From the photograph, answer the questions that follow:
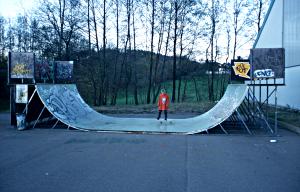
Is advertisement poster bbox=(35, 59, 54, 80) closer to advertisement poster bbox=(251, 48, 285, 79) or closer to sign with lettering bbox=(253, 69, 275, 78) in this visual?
advertisement poster bbox=(251, 48, 285, 79)

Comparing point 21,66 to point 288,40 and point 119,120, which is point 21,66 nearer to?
point 119,120

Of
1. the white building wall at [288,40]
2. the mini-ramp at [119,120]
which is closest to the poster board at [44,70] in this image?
the mini-ramp at [119,120]

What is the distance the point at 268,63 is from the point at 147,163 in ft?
24.7

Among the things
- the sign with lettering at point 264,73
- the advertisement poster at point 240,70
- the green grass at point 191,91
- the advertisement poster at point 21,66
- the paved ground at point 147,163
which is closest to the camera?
the paved ground at point 147,163

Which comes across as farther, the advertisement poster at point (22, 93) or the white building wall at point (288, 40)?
the white building wall at point (288, 40)

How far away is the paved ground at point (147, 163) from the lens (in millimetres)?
5719

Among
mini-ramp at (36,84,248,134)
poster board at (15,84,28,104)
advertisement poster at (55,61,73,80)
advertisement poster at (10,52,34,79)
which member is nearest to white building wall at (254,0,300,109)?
mini-ramp at (36,84,248,134)

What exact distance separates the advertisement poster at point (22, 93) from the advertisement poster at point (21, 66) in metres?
0.64

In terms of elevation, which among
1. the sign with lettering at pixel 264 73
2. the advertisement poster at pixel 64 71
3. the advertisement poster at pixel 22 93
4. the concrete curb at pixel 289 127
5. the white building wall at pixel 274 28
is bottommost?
the concrete curb at pixel 289 127

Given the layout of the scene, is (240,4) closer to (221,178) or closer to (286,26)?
(286,26)

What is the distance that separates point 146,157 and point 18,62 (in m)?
9.22

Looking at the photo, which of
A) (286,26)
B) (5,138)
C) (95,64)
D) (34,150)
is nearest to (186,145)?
(34,150)

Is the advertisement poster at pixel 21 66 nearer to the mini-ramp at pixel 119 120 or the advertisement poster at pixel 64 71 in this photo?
the mini-ramp at pixel 119 120

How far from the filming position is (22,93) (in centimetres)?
1415
